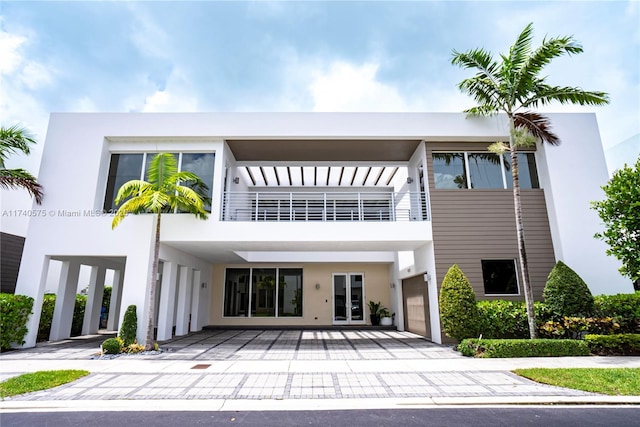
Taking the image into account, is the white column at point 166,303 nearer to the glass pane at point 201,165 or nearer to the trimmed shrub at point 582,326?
the glass pane at point 201,165

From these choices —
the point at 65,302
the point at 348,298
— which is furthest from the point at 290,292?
the point at 65,302

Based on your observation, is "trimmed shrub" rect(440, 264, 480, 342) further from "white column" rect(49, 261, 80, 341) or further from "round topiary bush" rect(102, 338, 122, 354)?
"white column" rect(49, 261, 80, 341)

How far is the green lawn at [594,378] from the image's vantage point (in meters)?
5.59

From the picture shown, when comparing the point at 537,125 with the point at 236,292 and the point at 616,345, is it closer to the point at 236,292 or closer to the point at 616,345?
the point at 616,345

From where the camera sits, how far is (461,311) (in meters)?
9.27

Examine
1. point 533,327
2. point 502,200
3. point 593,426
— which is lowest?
point 593,426

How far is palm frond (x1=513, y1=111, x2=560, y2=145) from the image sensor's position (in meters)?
10.9

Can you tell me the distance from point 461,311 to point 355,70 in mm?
7540

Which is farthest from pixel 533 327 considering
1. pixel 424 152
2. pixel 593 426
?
pixel 424 152

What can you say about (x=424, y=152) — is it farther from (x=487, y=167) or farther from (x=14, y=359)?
(x=14, y=359)

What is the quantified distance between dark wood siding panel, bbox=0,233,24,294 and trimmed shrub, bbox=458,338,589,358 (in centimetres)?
1504

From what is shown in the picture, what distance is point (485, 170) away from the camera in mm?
11547

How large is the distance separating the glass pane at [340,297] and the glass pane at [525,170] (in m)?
8.72

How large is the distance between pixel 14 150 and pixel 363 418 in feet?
38.3
